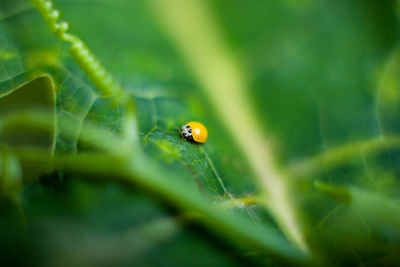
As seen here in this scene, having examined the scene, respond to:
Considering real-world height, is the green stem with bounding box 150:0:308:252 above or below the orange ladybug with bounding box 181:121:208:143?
above

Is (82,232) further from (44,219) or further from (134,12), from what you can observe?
(134,12)

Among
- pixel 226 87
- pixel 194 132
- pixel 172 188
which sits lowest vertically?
pixel 172 188

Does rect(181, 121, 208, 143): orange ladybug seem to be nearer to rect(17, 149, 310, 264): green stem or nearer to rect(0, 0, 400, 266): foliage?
rect(0, 0, 400, 266): foliage

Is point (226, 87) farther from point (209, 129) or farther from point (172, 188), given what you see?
point (172, 188)

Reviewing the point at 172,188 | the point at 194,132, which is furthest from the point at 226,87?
the point at 172,188

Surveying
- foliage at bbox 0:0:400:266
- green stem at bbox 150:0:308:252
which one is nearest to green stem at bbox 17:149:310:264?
foliage at bbox 0:0:400:266

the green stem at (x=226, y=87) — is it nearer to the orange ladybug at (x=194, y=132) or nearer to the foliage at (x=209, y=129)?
the foliage at (x=209, y=129)

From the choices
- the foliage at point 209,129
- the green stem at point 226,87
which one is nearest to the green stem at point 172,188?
the foliage at point 209,129

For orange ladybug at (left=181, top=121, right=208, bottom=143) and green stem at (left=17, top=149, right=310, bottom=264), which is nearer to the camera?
green stem at (left=17, top=149, right=310, bottom=264)
